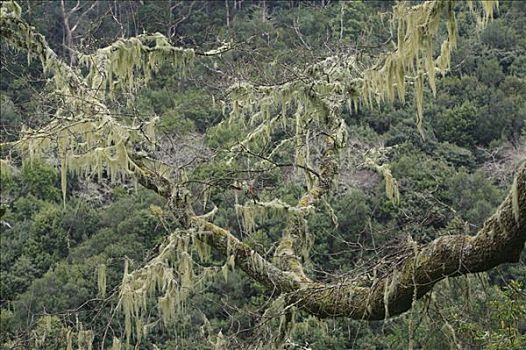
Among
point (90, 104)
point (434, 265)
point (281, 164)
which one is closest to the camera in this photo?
point (434, 265)

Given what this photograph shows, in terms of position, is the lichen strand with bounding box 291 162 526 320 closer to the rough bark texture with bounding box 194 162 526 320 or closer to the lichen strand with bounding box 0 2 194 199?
the rough bark texture with bounding box 194 162 526 320

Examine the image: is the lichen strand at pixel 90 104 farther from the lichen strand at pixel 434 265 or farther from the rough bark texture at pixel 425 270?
the lichen strand at pixel 434 265

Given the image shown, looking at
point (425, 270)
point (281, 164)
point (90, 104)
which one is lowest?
point (425, 270)

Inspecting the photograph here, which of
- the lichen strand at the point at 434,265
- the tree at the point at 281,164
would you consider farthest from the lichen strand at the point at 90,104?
the lichen strand at the point at 434,265

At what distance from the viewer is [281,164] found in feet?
13.3

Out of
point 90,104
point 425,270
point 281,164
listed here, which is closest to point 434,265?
point 425,270

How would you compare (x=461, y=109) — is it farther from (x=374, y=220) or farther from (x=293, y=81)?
(x=293, y=81)

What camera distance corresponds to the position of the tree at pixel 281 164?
2.79 meters

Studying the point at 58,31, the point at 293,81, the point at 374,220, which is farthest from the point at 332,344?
the point at 58,31

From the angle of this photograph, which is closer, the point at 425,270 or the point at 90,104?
the point at 425,270

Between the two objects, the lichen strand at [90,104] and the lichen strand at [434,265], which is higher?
the lichen strand at [90,104]

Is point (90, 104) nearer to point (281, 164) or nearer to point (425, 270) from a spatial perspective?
point (281, 164)

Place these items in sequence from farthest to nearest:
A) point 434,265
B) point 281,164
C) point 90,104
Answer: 1. point 90,104
2. point 281,164
3. point 434,265

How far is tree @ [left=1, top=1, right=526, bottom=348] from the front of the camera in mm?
2789
